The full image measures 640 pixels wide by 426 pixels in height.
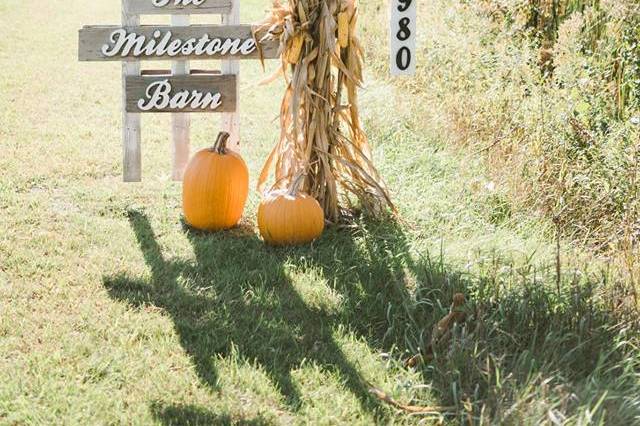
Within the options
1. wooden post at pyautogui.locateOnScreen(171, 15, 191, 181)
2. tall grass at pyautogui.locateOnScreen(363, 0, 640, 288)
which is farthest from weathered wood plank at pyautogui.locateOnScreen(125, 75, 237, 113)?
tall grass at pyautogui.locateOnScreen(363, 0, 640, 288)

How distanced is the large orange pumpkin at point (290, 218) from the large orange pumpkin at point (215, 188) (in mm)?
267

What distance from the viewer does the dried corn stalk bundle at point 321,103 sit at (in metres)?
5.14

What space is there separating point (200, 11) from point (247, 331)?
2497mm

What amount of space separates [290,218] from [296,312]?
0.84m

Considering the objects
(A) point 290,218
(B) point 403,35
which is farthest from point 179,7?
(A) point 290,218

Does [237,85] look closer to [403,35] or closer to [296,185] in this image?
[296,185]

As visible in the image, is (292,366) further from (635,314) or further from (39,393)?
(635,314)

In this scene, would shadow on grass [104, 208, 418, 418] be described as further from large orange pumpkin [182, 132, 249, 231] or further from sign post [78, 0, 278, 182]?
sign post [78, 0, 278, 182]

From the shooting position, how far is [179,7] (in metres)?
5.75

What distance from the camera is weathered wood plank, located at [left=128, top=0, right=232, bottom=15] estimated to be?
5.68 metres

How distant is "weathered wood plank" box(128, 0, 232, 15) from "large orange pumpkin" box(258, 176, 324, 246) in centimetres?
140

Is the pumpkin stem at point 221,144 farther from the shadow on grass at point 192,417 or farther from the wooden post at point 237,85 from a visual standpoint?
the shadow on grass at point 192,417

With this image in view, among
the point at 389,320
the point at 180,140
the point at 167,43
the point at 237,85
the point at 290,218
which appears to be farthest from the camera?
the point at 180,140

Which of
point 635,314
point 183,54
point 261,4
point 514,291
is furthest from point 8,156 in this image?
point 261,4
